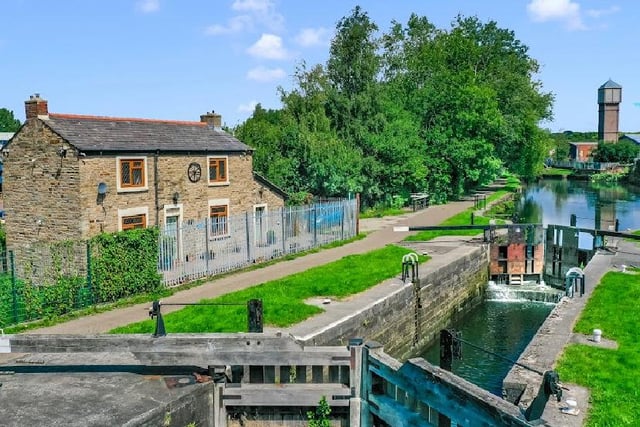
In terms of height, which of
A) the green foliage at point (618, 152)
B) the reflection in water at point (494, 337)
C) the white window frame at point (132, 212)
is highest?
the green foliage at point (618, 152)

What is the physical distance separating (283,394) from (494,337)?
13.3 metres

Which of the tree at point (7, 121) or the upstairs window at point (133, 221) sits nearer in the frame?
the upstairs window at point (133, 221)

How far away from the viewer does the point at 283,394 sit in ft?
36.1

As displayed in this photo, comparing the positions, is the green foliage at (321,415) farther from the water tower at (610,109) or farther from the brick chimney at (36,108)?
the water tower at (610,109)

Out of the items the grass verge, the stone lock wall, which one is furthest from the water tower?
the stone lock wall

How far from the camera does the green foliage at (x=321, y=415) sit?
11.1 metres

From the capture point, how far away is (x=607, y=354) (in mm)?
13555

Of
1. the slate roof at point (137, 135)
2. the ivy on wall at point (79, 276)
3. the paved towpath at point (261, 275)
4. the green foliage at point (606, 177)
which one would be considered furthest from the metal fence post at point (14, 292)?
the green foliage at point (606, 177)

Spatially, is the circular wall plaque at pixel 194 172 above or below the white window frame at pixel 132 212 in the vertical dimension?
above

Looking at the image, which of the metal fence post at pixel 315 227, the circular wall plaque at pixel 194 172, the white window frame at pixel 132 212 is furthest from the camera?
the metal fence post at pixel 315 227

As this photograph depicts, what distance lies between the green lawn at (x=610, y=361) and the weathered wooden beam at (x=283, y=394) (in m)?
4.16

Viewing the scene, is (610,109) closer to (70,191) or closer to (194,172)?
(194,172)

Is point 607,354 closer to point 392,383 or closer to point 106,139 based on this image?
point 392,383

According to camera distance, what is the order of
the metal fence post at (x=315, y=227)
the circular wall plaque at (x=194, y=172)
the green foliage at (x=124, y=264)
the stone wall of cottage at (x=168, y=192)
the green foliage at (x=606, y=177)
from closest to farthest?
the green foliage at (x=124, y=264)
the stone wall of cottage at (x=168, y=192)
the circular wall plaque at (x=194, y=172)
the metal fence post at (x=315, y=227)
the green foliage at (x=606, y=177)
